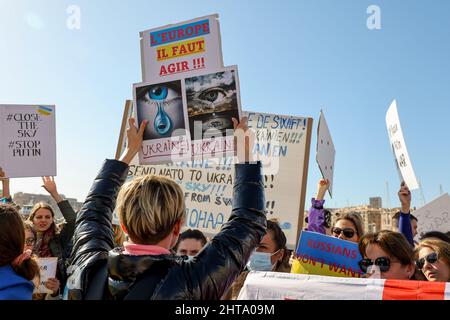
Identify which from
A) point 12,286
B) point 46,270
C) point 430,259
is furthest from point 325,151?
point 12,286

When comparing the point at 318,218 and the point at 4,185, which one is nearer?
the point at 318,218

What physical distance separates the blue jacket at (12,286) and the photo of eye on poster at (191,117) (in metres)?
1.18

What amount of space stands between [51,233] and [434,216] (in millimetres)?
4723

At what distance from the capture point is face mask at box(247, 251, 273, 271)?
3.89m

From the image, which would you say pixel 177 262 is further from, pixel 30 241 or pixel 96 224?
pixel 30 241

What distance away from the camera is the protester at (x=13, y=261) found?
6.71 ft

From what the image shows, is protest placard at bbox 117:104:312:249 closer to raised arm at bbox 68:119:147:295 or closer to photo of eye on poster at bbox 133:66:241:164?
photo of eye on poster at bbox 133:66:241:164

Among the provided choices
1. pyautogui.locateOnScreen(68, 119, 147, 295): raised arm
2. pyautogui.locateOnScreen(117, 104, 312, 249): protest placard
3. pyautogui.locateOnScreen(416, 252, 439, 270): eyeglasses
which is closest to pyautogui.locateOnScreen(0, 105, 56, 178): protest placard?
pyautogui.locateOnScreen(117, 104, 312, 249): protest placard

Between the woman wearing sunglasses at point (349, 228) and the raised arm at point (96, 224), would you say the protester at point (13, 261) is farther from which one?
the woman wearing sunglasses at point (349, 228)

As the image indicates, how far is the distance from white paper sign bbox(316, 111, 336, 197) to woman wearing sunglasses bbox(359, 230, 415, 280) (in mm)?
2234

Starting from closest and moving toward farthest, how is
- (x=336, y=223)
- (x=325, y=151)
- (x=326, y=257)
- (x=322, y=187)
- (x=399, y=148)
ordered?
(x=326, y=257) < (x=336, y=223) < (x=399, y=148) < (x=322, y=187) < (x=325, y=151)

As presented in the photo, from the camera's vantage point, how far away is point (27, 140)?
207 inches

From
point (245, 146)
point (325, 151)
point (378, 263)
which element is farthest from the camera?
point (325, 151)
